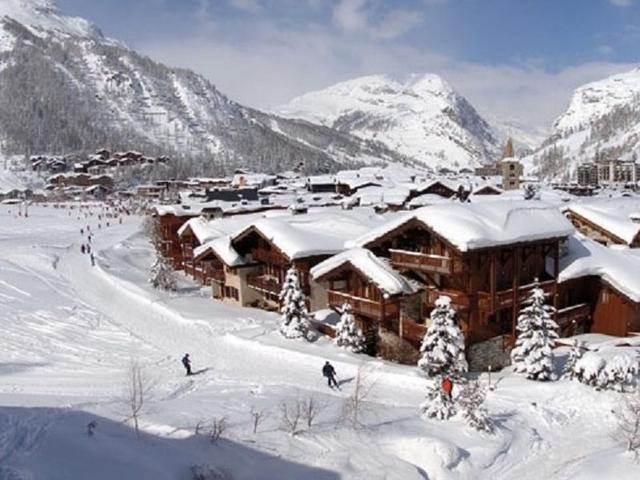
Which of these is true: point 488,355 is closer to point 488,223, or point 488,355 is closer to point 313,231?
point 488,223

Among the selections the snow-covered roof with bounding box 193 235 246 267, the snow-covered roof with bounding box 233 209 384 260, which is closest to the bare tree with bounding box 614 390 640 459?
the snow-covered roof with bounding box 233 209 384 260

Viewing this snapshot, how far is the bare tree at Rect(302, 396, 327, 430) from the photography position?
57.7ft

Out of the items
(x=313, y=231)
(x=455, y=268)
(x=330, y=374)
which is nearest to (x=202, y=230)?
(x=313, y=231)

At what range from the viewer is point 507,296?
2569 cm

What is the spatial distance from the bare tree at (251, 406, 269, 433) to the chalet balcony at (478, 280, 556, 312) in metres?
10.6

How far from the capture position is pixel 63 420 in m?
15.5

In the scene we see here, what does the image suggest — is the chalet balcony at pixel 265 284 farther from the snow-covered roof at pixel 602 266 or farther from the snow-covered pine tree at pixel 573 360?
the snow-covered pine tree at pixel 573 360

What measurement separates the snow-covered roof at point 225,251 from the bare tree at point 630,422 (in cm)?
2183

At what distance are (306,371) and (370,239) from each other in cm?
657

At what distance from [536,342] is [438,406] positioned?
5.97m

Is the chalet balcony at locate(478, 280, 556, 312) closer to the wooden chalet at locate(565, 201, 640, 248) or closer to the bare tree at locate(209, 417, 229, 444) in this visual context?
the wooden chalet at locate(565, 201, 640, 248)

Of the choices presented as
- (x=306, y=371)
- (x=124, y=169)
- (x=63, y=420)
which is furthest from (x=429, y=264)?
(x=124, y=169)

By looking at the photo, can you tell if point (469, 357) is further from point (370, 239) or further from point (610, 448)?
point (610, 448)

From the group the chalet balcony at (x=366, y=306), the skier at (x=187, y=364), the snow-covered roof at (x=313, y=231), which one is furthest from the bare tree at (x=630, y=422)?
the snow-covered roof at (x=313, y=231)
